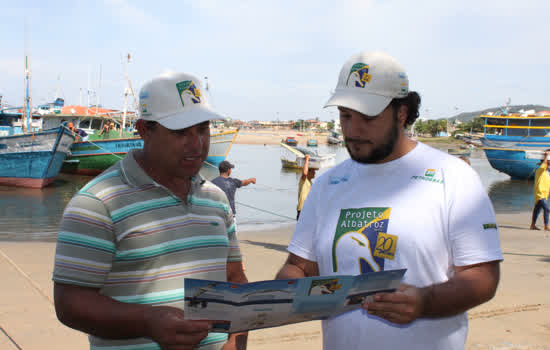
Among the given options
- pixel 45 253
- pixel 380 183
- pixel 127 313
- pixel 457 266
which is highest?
pixel 380 183

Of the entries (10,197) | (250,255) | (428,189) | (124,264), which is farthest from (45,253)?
(10,197)

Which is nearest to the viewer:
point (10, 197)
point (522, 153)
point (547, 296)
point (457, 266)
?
point (457, 266)

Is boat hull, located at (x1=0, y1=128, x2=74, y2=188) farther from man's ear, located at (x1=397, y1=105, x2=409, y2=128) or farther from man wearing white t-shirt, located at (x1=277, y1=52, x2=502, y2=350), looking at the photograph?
man's ear, located at (x1=397, y1=105, x2=409, y2=128)

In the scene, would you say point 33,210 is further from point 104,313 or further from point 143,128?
point 104,313

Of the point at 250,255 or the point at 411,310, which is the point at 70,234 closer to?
the point at 411,310

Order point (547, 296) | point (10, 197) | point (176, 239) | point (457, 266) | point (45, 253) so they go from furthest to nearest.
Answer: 1. point (10, 197)
2. point (45, 253)
3. point (547, 296)
4. point (176, 239)
5. point (457, 266)

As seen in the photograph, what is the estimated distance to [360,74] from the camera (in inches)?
66.2

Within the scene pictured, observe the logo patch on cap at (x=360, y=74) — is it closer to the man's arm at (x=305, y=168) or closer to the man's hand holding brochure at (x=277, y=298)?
the man's hand holding brochure at (x=277, y=298)

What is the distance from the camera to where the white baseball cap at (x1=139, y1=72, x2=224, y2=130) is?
1.64m

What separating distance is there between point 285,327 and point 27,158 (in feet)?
70.2

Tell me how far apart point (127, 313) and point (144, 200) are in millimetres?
392

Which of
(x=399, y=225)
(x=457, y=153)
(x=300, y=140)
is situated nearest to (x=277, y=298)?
(x=399, y=225)

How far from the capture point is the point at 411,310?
1.42 m

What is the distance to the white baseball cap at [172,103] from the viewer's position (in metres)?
1.64
